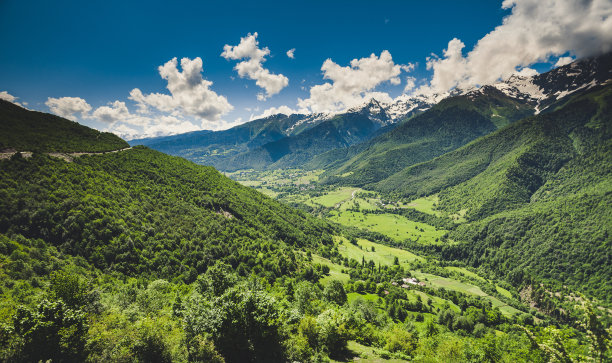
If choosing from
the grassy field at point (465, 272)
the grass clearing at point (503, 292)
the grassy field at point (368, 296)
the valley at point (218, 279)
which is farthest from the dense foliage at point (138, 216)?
the grass clearing at point (503, 292)

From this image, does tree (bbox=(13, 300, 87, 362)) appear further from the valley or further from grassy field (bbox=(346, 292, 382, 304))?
grassy field (bbox=(346, 292, 382, 304))

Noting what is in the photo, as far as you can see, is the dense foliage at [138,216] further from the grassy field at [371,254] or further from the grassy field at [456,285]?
the grassy field at [456,285]

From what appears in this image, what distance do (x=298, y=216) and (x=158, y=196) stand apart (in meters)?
108

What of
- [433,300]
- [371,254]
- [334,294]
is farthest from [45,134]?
[433,300]

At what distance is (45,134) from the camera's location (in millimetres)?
111188

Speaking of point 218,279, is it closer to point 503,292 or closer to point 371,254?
point 371,254

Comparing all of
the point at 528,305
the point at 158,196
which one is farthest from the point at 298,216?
the point at 528,305

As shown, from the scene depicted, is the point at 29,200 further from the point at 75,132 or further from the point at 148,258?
the point at 75,132

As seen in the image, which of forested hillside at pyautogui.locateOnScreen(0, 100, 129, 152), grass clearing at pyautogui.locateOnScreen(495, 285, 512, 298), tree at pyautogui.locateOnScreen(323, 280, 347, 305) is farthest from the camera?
grass clearing at pyautogui.locateOnScreen(495, 285, 512, 298)

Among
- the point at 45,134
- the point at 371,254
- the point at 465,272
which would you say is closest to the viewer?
the point at 45,134

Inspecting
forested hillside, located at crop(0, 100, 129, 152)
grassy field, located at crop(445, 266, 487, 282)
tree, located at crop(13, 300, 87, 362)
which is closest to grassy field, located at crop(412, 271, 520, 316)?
grassy field, located at crop(445, 266, 487, 282)

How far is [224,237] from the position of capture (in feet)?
360

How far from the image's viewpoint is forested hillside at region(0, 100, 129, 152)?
9581cm

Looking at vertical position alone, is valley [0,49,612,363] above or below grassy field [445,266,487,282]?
above
